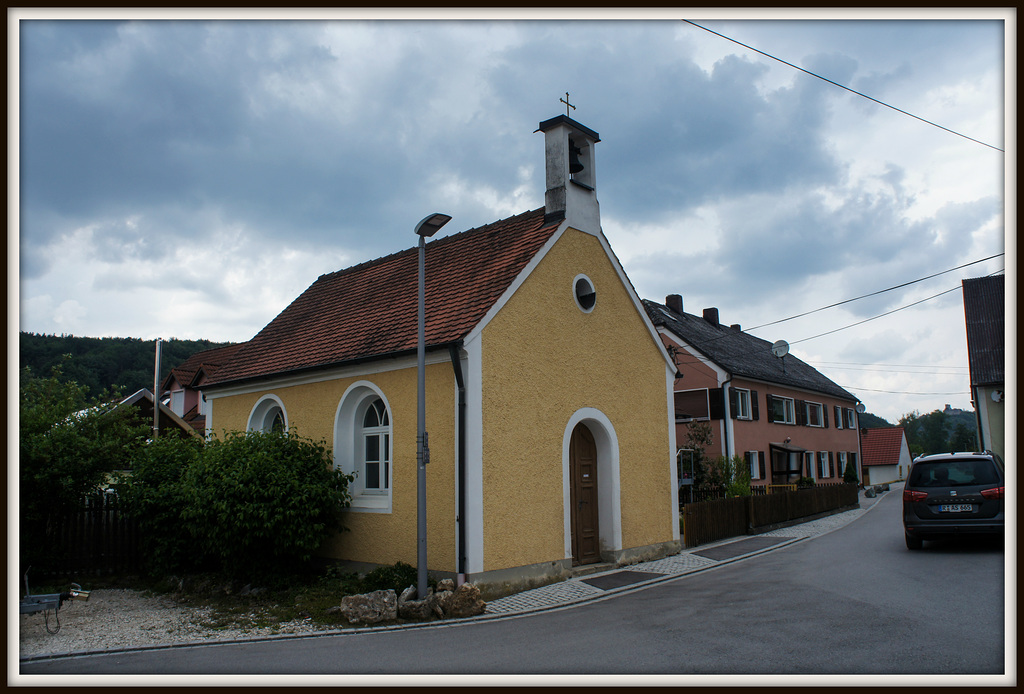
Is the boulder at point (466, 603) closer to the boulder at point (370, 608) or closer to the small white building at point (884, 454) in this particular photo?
the boulder at point (370, 608)

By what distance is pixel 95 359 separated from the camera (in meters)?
17.6

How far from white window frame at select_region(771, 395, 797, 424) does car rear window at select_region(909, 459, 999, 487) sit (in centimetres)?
1831

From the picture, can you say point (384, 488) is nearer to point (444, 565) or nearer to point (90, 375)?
point (444, 565)

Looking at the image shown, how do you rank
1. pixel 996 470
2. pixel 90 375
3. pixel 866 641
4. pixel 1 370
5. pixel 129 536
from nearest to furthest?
pixel 1 370 < pixel 866 641 < pixel 996 470 < pixel 129 536 < pixel 90 375

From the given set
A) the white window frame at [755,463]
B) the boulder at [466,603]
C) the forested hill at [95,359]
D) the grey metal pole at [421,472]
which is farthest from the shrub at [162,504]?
the white window frame at [755,463]

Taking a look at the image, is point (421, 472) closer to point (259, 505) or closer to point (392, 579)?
point (392, 579)

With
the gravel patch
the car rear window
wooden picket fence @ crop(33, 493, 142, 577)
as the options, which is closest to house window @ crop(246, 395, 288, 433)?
wooden picket fence @ crop(33, 493, 142, 577)

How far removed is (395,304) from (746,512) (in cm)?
1154

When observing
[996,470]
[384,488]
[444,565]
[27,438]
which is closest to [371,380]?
[384,488]

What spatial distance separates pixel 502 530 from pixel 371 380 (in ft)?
12.2

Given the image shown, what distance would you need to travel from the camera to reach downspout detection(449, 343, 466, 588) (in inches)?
405

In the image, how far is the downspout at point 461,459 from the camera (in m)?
10.3

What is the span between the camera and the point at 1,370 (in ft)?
17.3

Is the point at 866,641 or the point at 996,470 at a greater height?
the point at 996,470
